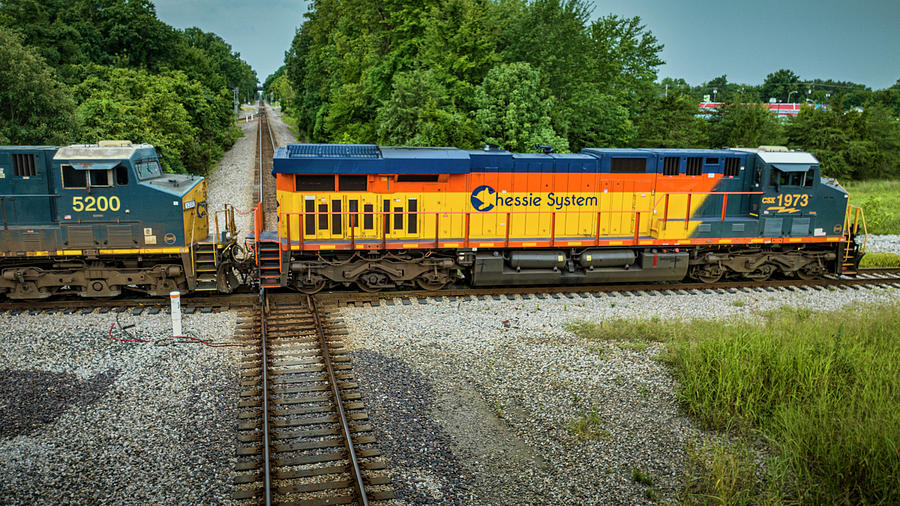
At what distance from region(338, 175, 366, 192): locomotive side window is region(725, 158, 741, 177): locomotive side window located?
26.0 feet

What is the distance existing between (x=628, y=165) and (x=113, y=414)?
34.0 feet

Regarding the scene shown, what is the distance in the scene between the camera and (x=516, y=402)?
24.9 feet

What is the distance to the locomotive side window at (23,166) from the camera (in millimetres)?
10414

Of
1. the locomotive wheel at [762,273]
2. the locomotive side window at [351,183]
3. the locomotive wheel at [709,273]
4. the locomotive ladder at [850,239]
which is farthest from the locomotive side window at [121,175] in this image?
the locomotive ladder at [850,239]

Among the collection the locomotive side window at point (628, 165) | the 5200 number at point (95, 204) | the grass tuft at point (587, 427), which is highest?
the locomotive side window at point (628, 165)

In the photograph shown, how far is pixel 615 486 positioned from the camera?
5777 millimetres

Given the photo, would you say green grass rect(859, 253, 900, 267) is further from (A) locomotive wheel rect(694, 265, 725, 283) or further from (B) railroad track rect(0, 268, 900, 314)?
(A) locomotive wheel rect(694, 265, 725, 283)

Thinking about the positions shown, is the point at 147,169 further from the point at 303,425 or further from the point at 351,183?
the point at 303,425

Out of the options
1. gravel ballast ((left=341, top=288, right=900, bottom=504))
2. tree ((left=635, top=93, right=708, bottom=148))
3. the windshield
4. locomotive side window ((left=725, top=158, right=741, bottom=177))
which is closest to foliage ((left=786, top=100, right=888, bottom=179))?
tree ((left=635, top=93, right=708, bottom=148))

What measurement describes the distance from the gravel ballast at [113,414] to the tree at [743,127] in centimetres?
3593

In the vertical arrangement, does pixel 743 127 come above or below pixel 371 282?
above

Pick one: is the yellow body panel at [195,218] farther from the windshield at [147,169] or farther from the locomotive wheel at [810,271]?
the locomotive wheel at [810,271]

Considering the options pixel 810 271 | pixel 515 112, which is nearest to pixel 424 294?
pixel 810 271

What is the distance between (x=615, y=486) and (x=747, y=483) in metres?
1.25
